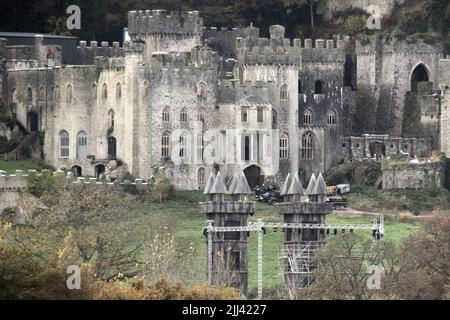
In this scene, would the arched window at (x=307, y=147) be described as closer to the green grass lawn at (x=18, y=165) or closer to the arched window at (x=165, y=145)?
the arched window at (x=165, y=145)

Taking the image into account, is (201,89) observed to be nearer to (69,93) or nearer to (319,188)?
(69,93)

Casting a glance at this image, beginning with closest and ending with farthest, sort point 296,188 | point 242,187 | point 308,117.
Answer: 1. point 242,187
2. point 296,188
3. point 308,117

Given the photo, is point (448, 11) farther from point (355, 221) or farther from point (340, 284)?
point (340, 284)

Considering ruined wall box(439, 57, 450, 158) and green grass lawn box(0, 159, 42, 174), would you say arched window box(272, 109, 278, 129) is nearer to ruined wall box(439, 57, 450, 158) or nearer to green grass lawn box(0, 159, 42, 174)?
ruined wall box(439, 57, 450, 158)

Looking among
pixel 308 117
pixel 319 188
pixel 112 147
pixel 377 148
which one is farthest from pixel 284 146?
pixel 319 188

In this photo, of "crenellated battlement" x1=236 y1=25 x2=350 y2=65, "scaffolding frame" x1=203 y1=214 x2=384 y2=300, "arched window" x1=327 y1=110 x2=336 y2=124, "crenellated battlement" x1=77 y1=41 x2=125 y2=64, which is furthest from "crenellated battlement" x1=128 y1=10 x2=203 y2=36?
"scaffolding frame" x1=203 y1=214 x2=384 y2=300

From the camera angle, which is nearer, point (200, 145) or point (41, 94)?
point (200, 145)
